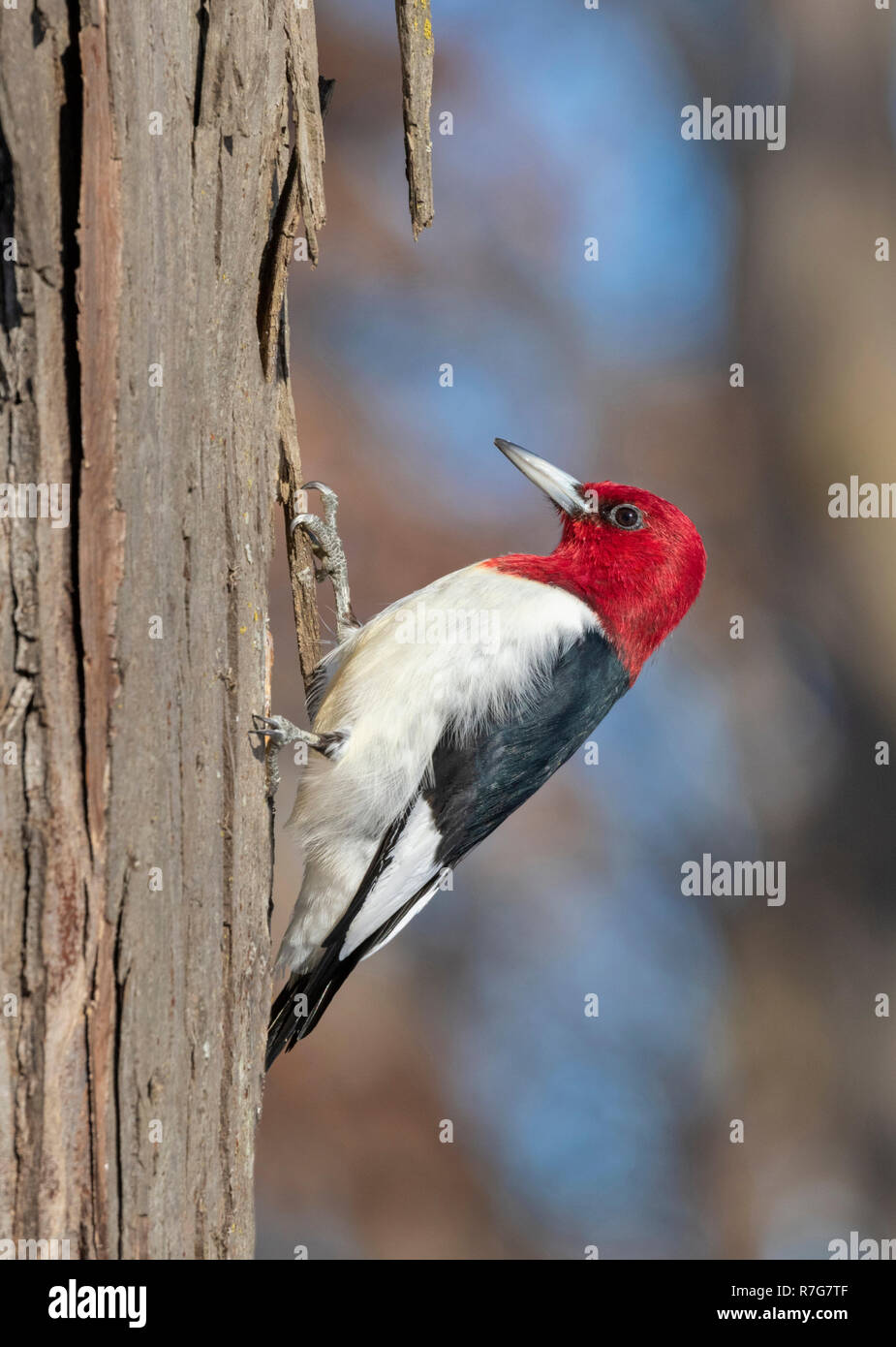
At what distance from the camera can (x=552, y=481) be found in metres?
3.13

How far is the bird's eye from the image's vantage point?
9.94ft

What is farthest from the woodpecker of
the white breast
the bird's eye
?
the bird's eye

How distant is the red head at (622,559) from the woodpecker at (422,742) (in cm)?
5

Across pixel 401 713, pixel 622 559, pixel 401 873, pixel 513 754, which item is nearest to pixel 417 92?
pixel 622 559

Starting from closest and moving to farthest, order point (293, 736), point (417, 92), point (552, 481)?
point (293, 736) → point (417, 92) → point (552, 481)

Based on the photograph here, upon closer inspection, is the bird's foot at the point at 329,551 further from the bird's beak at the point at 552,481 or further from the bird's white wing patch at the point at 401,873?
the bird's white wing patch at the point at 401,873

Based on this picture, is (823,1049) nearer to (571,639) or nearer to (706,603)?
(706,603)

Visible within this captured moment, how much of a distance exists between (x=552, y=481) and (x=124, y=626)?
1.71 m

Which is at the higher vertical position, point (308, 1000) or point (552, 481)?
point (552, 481)

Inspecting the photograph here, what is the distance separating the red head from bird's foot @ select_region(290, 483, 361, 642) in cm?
40

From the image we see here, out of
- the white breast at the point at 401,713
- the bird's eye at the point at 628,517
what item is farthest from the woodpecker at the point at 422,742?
the bird's eye at the point at 628,517

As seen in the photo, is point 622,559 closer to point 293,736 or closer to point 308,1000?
point 293,736

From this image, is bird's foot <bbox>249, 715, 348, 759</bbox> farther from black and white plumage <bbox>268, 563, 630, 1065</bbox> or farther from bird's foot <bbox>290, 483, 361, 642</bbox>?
bird's foot <bbox>290, 483, 361, 642</bbox>
